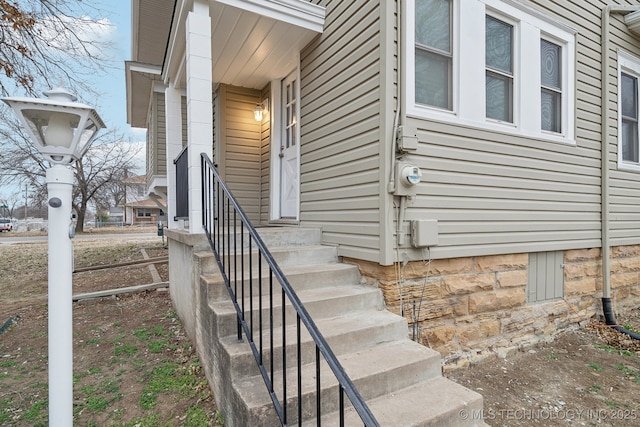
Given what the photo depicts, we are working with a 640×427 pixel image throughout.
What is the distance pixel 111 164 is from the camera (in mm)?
21562

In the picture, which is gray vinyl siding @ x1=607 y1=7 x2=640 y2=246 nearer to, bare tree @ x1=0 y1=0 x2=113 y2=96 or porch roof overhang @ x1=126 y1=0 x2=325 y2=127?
porch roof overhang @ x1=126 y1=0 x2=325 y2=127

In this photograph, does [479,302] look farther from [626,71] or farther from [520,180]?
[626,71]

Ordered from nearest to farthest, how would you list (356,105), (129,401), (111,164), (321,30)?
1. (129,401)
2. (356,105)
3. (321,30)
4. (111,164)

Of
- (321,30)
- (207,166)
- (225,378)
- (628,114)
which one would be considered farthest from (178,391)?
(628,114)

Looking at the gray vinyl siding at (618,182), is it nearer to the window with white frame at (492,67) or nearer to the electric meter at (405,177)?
the window with white frame at (492,67)

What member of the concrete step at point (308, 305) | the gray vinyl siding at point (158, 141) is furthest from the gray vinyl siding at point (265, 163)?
the gray vinyl siding at point (158, 141)

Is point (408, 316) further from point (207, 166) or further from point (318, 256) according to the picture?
point (207, 166)

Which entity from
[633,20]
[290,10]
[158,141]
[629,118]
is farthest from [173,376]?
[633,20]

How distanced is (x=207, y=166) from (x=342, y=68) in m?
1.62

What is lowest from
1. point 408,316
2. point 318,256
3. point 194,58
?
point 408,316

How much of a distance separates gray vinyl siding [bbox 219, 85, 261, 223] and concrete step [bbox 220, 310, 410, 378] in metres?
3.14

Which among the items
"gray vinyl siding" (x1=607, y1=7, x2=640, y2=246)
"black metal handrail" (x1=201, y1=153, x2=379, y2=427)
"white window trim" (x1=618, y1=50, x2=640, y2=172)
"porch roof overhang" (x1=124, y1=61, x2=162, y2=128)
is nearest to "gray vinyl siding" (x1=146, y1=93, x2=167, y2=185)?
"porch roof overhang" (x1=124, y1=61, x2=162, y2=128)

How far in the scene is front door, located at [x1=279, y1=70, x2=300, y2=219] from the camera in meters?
4.45

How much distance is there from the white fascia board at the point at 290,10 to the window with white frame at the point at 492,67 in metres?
1.08
